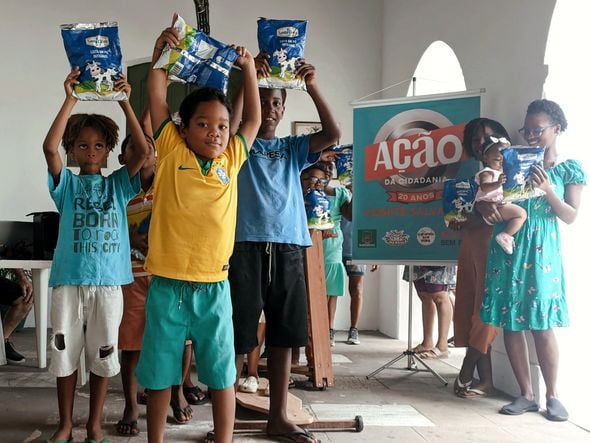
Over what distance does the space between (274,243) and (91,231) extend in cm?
65

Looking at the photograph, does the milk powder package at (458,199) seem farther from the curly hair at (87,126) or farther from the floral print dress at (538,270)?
the curly hair at (87,126)

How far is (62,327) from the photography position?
7.43ft

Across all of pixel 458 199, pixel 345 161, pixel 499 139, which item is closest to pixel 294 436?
pixel 458 199

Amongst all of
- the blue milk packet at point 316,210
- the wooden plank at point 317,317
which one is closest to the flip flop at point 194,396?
the wooden plank at point 317,317

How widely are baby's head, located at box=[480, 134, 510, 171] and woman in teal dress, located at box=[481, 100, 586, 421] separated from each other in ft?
0.46

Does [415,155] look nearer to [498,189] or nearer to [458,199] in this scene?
[458,199]

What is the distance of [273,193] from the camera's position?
235cm

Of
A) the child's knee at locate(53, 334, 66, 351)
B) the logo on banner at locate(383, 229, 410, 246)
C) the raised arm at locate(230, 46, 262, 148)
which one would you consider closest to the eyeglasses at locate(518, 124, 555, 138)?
the logo on banner at locate(383, 229, 410, 246)

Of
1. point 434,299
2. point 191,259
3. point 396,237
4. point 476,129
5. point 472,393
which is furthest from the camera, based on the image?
point 434,299

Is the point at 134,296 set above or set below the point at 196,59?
below

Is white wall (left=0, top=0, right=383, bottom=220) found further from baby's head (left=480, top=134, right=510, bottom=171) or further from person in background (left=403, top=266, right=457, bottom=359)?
baby's head (left=480, top=134, right=510, bottom=171)

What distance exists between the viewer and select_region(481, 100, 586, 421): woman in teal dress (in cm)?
305

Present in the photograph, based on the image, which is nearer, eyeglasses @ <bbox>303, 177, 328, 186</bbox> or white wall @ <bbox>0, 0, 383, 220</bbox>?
eyeglasses @ <bbox>303, 177, 328, 186</bbox>

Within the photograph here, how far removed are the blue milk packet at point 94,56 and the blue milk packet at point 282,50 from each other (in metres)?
0.51
